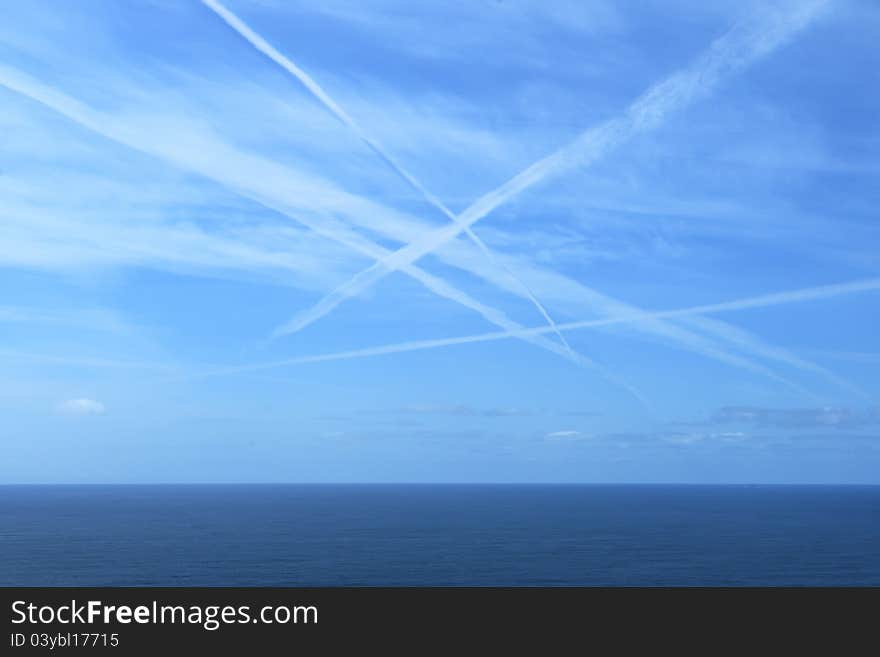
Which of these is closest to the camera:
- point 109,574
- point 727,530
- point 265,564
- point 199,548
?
point 109,574
